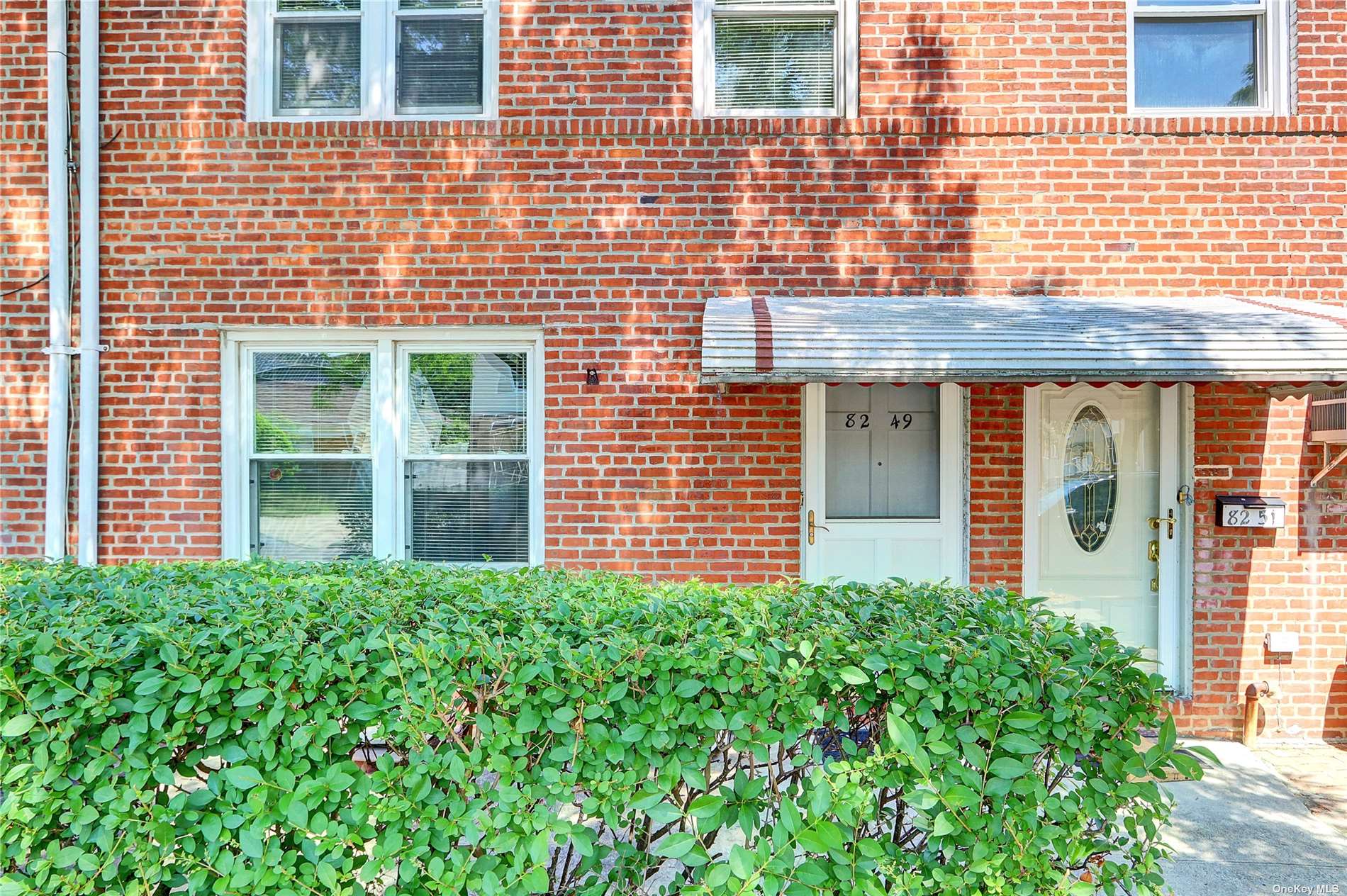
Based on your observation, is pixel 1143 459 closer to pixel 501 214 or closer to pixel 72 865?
pixel 501 214

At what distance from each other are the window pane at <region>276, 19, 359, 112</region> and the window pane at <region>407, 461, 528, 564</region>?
8.00 ft

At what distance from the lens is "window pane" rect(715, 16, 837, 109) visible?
5.16m

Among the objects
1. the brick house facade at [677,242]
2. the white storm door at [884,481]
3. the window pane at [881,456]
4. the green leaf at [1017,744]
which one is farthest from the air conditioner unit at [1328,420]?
the green leaf at [1017,744]

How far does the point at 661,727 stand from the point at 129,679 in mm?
1411

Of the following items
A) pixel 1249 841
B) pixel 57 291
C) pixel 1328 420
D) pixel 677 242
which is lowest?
pixel 1249 841

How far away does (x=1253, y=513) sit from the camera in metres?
4.88

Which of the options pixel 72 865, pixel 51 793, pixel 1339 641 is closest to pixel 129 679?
pixel 51 793

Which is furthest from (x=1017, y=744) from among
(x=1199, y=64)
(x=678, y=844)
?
(x=1199, y=64)

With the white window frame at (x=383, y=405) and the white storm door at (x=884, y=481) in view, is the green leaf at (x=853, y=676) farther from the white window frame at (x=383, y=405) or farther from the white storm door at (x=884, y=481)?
the white window frame at (x=383, y=405)

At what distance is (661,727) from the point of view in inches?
81.7

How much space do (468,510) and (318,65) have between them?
304 cm

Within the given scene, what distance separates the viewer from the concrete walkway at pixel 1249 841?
335 centimetres

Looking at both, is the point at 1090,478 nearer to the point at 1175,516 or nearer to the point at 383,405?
the point at 1175,516

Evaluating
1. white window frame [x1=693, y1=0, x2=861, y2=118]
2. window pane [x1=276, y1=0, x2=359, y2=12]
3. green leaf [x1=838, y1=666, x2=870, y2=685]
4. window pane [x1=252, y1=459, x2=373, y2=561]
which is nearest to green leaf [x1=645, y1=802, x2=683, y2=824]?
green leaf [x1=838, y1=666, x2=870, y2=685]
